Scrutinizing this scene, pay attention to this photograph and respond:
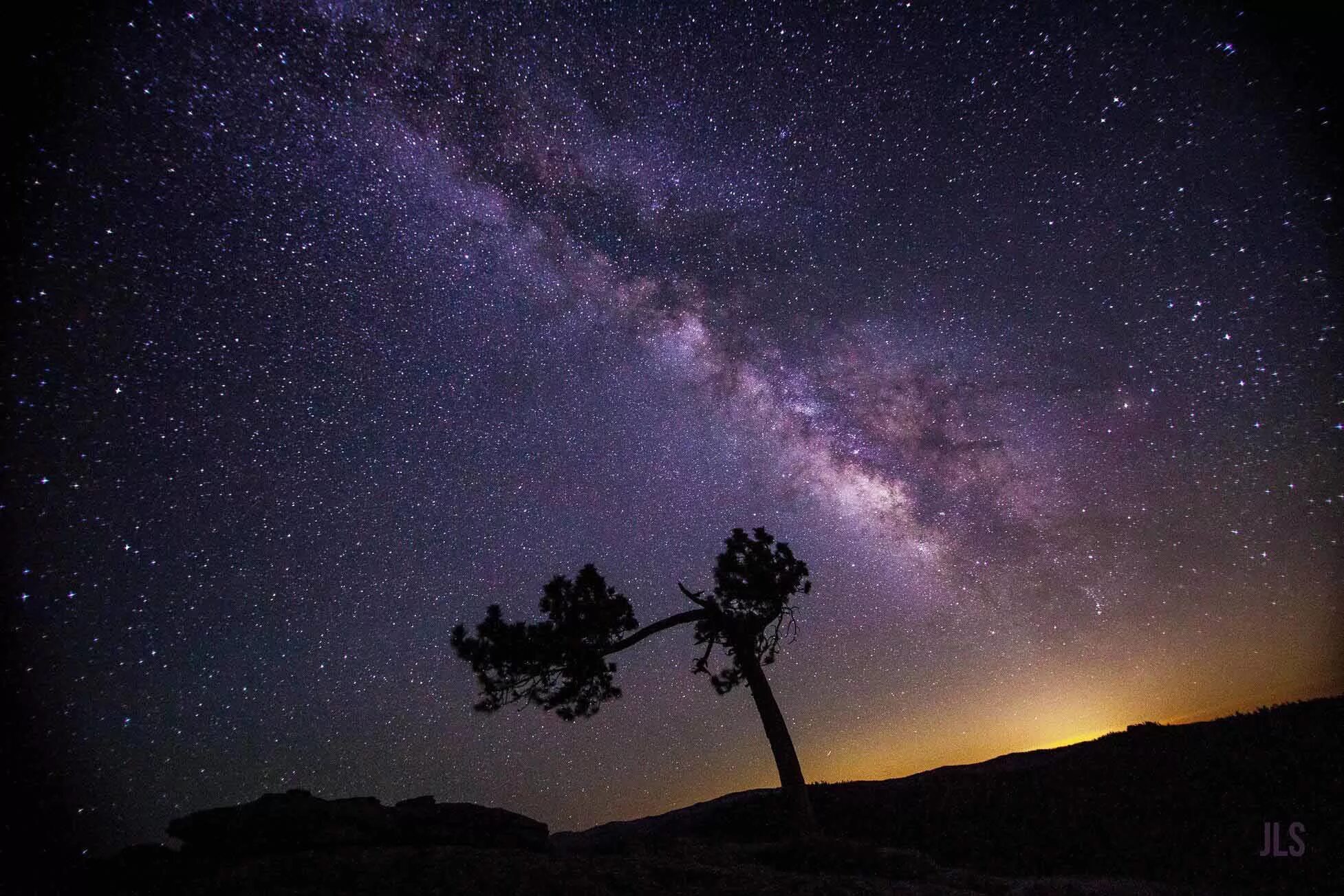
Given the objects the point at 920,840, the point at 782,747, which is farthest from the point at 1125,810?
the point at 782,747

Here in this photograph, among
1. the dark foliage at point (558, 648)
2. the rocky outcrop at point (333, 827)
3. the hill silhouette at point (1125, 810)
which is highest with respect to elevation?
the dark foliage at point (558, 648)

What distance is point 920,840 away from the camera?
41.0 ft

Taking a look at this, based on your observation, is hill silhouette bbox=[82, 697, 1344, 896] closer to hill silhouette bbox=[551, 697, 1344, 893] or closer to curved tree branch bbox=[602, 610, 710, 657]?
hill silhouette bbox=[551, 697, 1344, 893]

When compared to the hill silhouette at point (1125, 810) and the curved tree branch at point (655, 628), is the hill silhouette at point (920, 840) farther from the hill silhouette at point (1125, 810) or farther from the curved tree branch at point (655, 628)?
the curved tree branch at point (655, 628)

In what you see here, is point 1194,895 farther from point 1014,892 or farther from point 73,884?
point 73,884

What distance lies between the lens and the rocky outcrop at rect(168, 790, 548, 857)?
9.55 meters

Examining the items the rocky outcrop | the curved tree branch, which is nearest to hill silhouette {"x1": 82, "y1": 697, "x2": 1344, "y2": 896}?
the rocky outcrop

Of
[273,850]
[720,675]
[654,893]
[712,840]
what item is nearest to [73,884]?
[273,850]

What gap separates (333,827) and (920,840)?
1230 cm

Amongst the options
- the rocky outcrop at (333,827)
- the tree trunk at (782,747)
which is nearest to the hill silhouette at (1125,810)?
the tree trunk at (782,747)

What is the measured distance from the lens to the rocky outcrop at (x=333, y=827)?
9.55m

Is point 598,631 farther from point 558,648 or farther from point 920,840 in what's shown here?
point 920,840

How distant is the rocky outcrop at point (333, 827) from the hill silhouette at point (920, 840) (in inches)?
1.5

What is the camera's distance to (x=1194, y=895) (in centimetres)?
889
